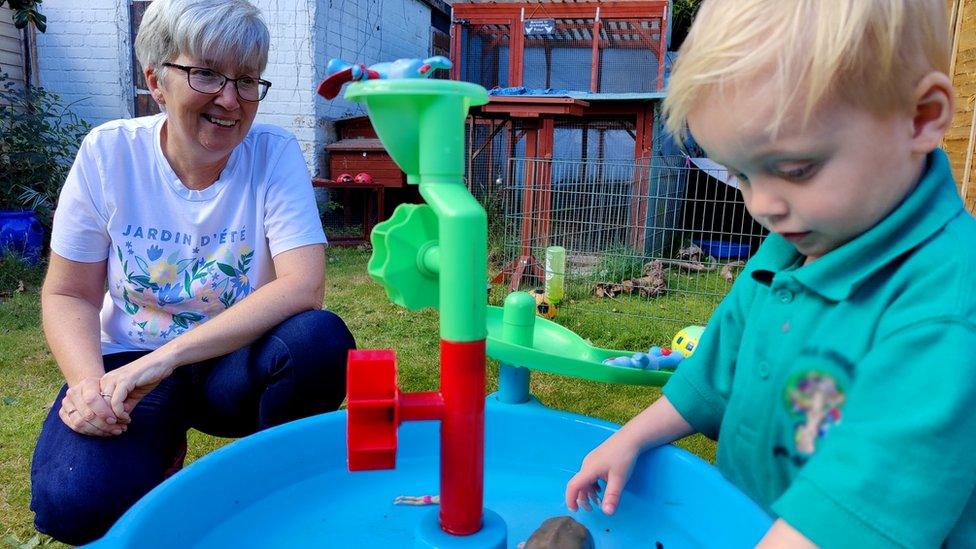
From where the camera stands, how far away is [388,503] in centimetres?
93

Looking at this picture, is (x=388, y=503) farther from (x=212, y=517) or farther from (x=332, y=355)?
(x=332, y=355)

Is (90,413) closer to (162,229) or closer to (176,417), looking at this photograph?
(176,417)

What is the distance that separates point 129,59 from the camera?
5340 mm

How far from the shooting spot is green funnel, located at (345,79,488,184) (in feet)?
1.99

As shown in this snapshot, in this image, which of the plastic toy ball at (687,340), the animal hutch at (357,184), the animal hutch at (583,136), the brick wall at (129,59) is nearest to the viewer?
the plastic toy ball at (687,340)

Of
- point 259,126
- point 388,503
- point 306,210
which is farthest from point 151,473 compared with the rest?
point 259,126

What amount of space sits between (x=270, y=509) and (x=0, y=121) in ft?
15.5

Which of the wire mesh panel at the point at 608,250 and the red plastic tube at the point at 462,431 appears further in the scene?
the wire mesh panel at the point at 608,250

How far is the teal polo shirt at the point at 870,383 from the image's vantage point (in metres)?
0.51

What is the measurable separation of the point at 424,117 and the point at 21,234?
403 centimetres

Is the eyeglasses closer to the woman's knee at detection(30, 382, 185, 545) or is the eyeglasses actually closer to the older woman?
the older woman

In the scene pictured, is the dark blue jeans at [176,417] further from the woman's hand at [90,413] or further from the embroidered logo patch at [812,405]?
the embroidered logo patch at [812,405]

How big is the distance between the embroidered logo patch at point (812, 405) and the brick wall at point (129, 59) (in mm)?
4976

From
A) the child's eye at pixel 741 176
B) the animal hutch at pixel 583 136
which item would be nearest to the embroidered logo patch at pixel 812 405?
the child's eye at pixel 741 176
